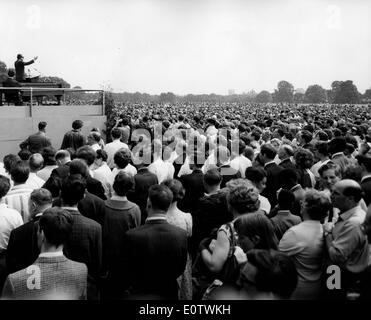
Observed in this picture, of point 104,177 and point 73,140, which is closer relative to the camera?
point 104,177

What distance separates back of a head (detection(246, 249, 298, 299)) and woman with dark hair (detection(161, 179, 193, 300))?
1.61 m

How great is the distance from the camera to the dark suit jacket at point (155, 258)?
401 centimetres

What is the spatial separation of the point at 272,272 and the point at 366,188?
10.7ft

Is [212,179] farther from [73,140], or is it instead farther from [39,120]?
[39,120]

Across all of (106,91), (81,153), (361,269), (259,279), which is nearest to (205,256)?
(259,279)

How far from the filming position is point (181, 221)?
524 centimetres

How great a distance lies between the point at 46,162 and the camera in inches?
269

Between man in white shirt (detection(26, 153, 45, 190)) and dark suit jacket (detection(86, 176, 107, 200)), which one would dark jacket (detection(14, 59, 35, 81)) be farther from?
dark suit jacket (detection(86, 176, 107, 200))

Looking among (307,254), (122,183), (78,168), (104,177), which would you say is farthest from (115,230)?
(307,254)

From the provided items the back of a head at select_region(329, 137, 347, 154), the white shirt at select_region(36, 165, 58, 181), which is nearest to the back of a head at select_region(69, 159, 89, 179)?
the white shirt at select_region(36, 165, 58, 181)

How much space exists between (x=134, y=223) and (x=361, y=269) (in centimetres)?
260

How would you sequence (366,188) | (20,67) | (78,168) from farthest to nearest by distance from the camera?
(20,67) < (366,188) < (78,168)

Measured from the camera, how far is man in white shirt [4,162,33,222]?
525 centimetres
